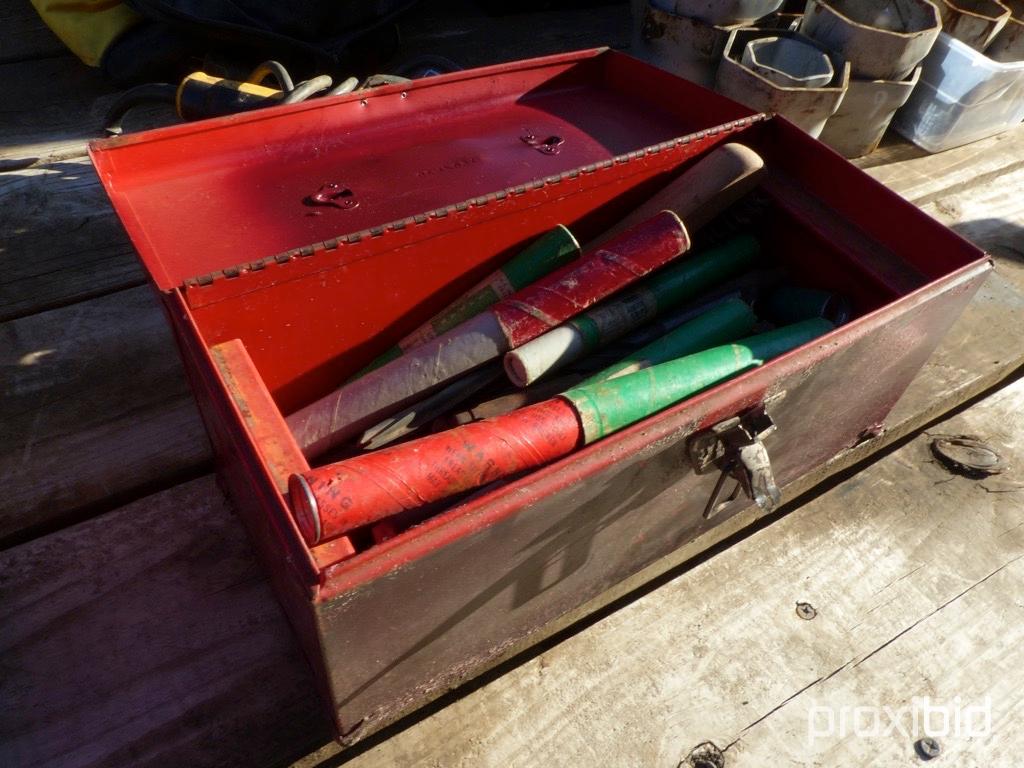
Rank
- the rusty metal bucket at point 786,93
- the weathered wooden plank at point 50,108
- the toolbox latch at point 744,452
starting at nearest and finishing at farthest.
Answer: the toolbox latch at point 744,452
the rusty metal bucket at point 786,93
the weathered wooden plank at point 50,108

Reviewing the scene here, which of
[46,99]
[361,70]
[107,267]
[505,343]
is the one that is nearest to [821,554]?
[505,343]

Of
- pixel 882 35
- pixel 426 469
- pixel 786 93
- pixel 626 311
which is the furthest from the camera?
pixel 882 35

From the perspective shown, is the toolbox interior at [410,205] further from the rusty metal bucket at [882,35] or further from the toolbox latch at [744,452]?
the rusty metal bucket at [882,35]

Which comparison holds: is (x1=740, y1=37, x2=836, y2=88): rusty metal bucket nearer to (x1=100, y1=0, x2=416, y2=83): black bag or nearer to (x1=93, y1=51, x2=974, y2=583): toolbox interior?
(x1=93, y1=51, x2=974, y2=583): toolbox interior

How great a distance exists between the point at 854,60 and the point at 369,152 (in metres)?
1.31

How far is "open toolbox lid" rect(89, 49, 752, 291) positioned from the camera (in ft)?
3.56

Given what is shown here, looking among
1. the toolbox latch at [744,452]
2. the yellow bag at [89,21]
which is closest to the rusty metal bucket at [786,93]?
the toolbox latch at [744,452]

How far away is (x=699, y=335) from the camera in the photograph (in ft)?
3.63

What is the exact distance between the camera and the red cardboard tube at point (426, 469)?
2.30ft

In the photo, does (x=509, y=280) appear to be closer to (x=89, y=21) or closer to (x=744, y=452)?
(x=744, y=452)

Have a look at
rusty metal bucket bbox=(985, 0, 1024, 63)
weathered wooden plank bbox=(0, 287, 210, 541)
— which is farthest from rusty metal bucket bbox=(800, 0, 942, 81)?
weathered wooden plank bbox=(0, 287, 210, 541)

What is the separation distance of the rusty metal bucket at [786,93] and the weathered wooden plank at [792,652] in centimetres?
90

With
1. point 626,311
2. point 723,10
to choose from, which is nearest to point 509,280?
point 626,311

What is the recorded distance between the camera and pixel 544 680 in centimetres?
101
